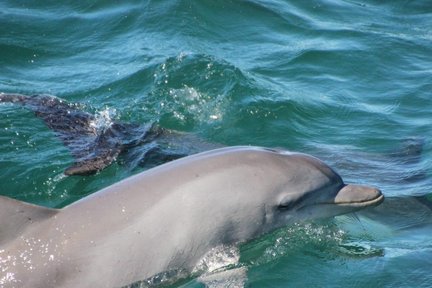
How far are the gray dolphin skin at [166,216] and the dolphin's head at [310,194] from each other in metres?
0.01

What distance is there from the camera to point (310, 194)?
8.04m

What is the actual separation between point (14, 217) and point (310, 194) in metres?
2.88

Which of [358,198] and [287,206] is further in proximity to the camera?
[358,198]

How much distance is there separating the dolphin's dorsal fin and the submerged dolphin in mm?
3004

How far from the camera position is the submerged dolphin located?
35.1 feet

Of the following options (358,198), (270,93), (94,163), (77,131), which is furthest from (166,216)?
(270,93)

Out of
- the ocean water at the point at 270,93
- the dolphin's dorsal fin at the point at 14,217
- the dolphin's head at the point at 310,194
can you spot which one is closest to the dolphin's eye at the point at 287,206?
the dolphin's head at the point at 310,194

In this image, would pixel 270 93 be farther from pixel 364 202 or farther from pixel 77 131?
pixel 364 202

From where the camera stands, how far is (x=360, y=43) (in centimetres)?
1705

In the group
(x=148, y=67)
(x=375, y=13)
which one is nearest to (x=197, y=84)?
(x=148, y=67)

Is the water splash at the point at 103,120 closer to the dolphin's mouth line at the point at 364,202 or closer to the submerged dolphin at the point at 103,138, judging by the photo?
the submerged dolphin at the point at 103,138

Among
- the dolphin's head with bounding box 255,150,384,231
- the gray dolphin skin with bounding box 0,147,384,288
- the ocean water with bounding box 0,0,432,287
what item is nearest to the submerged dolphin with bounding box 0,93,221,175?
the ocean water with bounding box 0,0,432,287

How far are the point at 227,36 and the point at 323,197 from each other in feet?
30.4

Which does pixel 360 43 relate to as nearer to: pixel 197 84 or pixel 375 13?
pixel 375 13
